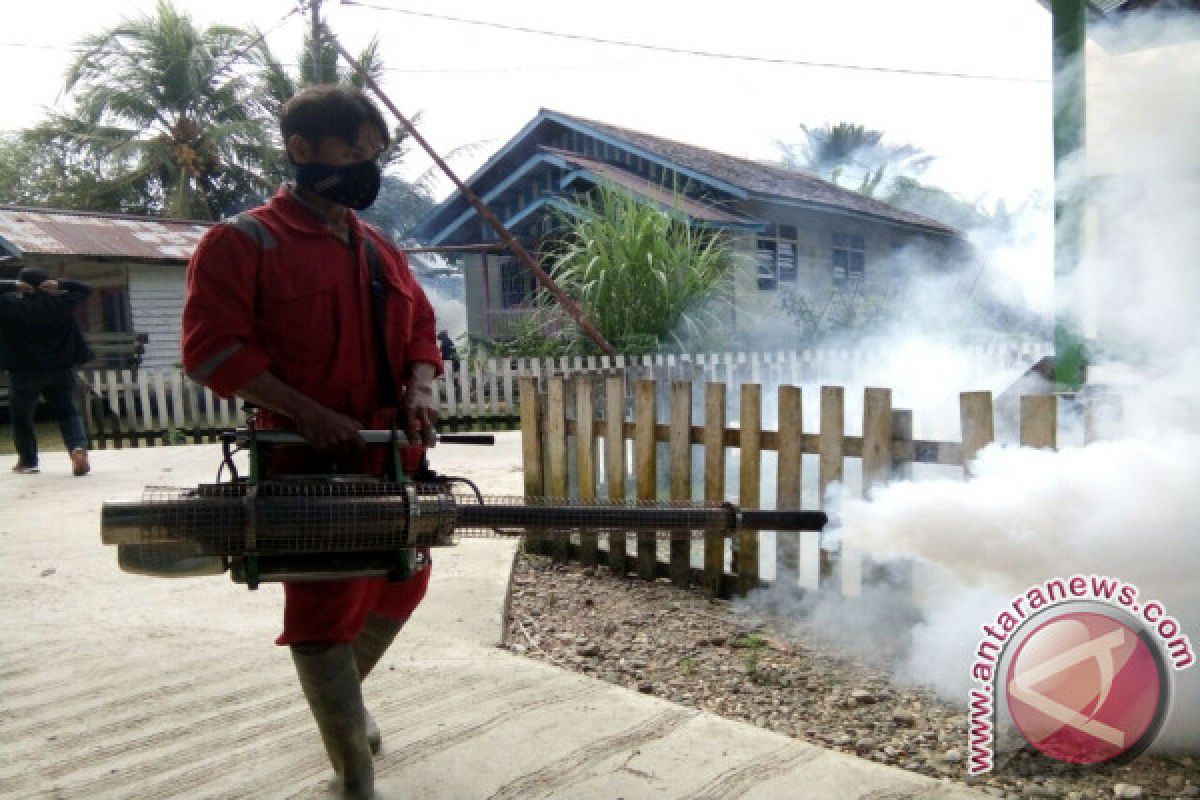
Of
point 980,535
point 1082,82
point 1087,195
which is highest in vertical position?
point 1082,82

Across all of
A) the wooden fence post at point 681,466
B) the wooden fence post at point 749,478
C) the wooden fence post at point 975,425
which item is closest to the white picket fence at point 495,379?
the wooden fence post at point 681,466

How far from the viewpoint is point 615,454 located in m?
4.79

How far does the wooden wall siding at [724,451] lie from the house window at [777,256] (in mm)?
12340

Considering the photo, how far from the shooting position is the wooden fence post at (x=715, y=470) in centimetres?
430

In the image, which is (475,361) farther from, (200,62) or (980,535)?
(200,62)

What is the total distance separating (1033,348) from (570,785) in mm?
11849

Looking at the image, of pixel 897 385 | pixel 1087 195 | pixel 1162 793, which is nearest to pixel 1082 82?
pixel 1087 195

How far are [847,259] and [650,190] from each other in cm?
779

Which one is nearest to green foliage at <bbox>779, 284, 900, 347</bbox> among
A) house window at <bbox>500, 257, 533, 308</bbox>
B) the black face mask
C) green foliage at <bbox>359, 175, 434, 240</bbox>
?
house window at <bbox>500, 257, 533, 308</bbox>

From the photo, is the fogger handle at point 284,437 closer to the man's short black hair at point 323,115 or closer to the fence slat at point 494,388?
the man's short black hair at point 323,115

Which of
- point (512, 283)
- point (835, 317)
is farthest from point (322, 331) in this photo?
point (512, 283)

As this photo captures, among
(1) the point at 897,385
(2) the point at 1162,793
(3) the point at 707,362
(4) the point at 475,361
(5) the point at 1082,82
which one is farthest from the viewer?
(4) the point at 475,361

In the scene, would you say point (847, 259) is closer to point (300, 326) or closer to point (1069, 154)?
point (1069, 154)

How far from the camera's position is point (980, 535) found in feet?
10.0
